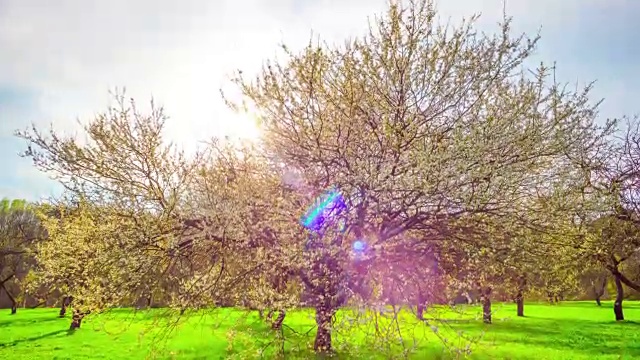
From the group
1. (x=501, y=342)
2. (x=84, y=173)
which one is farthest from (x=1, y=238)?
(x=501, y=342)

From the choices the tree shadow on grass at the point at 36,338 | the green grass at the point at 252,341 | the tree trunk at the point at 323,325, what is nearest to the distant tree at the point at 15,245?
the green grass at the point at 252,341

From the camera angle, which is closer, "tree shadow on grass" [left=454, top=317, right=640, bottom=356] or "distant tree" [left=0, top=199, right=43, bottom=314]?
"tree shadow on grass" [left=454, top=317, right=640, bottom=356]

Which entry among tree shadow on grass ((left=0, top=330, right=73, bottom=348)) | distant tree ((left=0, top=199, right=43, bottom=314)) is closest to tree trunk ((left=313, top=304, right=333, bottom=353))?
tree shadow on grass ((left=0, top=330, right=73, bottom=348))

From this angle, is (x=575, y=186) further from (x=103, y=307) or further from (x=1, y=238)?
(x=1, y=238)

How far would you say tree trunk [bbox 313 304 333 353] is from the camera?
9761 mm

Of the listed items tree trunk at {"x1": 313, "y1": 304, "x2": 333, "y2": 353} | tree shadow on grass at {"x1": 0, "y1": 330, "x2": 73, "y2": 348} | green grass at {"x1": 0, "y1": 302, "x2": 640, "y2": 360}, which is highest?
tree trunk at {"x1": 313, "y1": 304, "x2": 333, "y2": 353}

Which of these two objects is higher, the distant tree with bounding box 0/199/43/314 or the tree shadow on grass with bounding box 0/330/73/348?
the distant tree with bounding box 0/199/43/314

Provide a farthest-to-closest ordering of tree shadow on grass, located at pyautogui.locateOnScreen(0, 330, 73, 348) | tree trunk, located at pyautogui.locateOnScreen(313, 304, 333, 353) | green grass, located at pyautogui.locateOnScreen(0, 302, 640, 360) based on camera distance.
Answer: tree shadow on grass, located at pyautogui.locateOnScreen(0, 330, 73, 348) < green grass, located at pyautogui.locateOnScreen(0, 302, 640, 360) < tree trunk, located at pyautogui.locateOnScreen(313, 304, 333, 353)

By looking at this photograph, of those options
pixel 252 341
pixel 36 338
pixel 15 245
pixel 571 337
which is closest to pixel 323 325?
pixel 252 341

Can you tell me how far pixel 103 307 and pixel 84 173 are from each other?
3.09 m

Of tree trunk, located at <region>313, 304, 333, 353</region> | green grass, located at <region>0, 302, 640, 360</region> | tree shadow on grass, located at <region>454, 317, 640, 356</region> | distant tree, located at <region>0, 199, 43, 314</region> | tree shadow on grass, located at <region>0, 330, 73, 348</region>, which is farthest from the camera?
distant tree, located at <region>0, 199, 43, 314</region>

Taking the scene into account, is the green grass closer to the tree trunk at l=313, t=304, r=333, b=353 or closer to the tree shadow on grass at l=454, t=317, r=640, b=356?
the tree shadow on grass at l=454, t=317, r=640, b=356

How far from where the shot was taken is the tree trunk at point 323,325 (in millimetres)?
9761

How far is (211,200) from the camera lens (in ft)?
33.3
